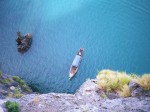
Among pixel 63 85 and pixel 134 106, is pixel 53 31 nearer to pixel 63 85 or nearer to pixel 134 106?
pixel 63 85

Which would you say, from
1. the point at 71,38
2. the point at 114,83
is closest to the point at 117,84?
the point at 114,83

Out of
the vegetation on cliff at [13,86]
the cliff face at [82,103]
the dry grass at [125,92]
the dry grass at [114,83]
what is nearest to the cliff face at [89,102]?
the cliff face at [82,103]

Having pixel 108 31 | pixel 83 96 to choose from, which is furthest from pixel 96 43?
pixel 83 96

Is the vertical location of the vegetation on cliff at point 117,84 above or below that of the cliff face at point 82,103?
above

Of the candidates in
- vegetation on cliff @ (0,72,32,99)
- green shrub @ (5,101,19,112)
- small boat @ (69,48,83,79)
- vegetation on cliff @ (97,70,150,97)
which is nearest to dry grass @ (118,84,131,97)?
vegetation on cliff @ (97,70,150,97)

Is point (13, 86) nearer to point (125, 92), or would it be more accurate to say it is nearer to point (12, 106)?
point (12, 106)

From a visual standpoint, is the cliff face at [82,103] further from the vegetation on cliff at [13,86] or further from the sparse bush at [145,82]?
the vegetation on cliff at [13,86]

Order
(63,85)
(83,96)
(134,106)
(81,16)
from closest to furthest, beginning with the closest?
(134,106), (83,96), (63,85), (81,16)
